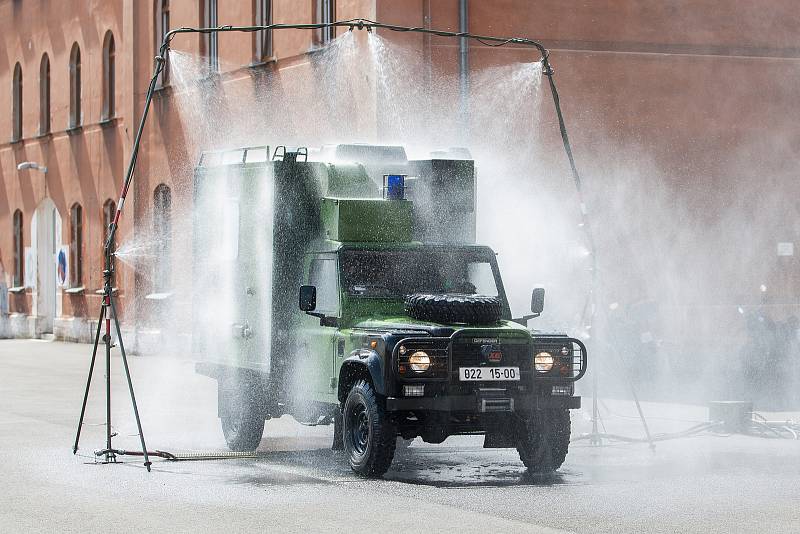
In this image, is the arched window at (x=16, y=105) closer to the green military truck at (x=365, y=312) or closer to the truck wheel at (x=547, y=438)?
the green military truck at (x=365, y=312)

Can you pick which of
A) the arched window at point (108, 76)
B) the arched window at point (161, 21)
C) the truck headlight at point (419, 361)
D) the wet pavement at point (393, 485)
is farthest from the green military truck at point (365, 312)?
the arched window at point (108, 76)

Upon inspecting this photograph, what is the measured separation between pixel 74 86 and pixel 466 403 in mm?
32382

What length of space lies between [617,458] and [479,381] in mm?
2381

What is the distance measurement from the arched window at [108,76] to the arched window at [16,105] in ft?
28.5

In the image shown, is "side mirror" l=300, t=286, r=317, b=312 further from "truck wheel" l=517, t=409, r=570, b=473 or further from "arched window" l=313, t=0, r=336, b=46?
"arched window" l=313, t=0, r=336, b=46

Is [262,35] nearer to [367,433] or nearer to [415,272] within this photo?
[415,272]

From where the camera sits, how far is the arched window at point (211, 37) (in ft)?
108

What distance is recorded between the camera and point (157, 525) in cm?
1061

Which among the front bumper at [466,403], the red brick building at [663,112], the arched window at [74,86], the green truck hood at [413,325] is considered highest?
the arched window at [74,86]

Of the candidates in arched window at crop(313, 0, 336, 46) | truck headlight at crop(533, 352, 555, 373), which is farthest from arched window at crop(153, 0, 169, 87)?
truck headlight at crop(533, 352, 555, 373)

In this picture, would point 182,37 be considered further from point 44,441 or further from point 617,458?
point 617,458

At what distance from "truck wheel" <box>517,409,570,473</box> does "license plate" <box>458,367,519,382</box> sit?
438mm

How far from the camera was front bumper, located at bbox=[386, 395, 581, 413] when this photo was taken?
42.5 ft

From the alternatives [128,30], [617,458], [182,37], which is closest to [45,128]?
[128,30]
